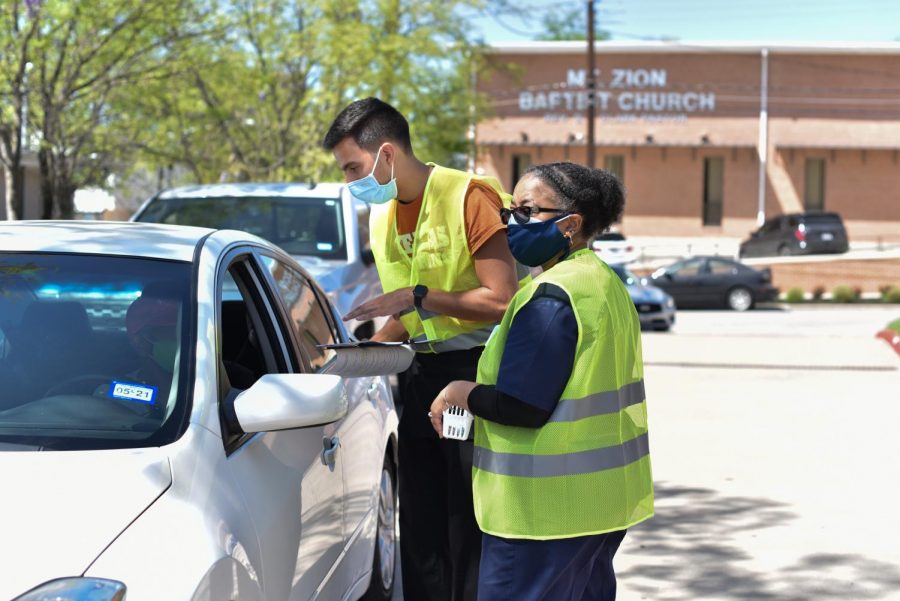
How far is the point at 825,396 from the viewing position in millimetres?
12906

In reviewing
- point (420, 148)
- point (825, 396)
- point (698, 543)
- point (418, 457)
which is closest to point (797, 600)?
point (698, 543)

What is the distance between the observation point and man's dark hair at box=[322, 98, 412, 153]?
170 inches

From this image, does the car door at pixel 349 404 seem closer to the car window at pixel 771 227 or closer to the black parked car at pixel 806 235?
the black parked car at pixel 806 235

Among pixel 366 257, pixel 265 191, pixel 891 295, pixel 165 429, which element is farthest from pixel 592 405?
pixel 891 295

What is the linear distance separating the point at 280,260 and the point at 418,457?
0.92 m

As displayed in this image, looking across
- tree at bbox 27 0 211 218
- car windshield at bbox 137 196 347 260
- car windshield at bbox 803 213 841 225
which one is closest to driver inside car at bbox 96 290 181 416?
car windshield at bbox 137 196 347 260

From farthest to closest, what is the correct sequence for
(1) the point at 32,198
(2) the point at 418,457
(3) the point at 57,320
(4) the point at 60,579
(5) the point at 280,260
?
1. (1) the point at 32,198
2. (5) the point at 280,260
3. (2) the point at 418,457
4. (3) the point at 57,320
5. (4) the point at 60,579

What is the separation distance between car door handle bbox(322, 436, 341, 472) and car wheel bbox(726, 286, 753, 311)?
32477 millimetres

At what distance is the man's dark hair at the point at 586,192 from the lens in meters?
3.52

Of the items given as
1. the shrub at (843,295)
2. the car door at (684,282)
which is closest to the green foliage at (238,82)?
the car door at (684,282)

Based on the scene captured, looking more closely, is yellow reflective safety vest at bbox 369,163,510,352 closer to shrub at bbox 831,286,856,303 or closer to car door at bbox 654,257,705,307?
car door at bbox 654,257,705,307

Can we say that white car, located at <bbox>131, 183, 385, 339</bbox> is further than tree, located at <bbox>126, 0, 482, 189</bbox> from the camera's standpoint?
No

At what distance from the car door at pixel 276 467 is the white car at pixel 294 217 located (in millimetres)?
4519

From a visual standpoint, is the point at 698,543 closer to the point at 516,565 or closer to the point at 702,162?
the point at 516,565
